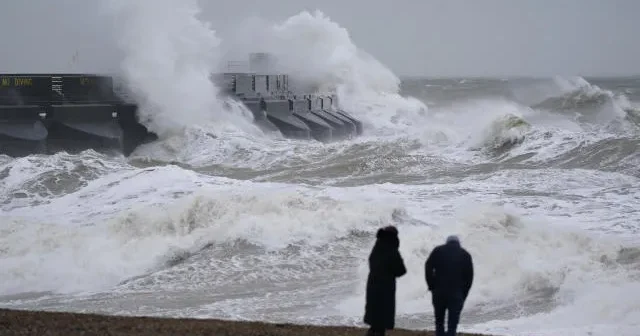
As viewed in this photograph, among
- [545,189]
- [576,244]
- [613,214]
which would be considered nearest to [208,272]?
[576,244]

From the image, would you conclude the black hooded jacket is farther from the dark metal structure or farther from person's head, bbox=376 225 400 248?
the dark metal structure

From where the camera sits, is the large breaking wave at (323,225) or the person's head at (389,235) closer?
the person's head at (389,235)

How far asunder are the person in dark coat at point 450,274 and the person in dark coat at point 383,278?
0.71ft

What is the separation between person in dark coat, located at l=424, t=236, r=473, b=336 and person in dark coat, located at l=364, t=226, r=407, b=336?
0.71ft

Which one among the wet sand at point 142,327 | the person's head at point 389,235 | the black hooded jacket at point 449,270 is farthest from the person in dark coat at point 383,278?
the wet sand at point 142,327

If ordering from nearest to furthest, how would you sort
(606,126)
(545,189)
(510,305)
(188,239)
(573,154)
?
1. (510,305)
2. (188,239)
3. (545,189)
4. (573,154)
5. (606,126)

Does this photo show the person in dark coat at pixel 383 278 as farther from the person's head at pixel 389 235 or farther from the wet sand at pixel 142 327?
the wet sand at pixel 142 327

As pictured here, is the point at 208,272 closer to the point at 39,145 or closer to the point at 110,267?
the point at 110,267

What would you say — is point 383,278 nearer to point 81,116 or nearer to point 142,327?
point 142,327

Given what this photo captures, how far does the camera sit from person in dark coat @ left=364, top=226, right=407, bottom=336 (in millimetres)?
6128

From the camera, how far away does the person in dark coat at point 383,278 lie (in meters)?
6.13

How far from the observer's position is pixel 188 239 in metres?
13.5

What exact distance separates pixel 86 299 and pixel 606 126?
2901cm

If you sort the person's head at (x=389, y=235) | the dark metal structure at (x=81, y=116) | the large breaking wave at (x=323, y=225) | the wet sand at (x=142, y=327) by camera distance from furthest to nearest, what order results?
1. the dark metal structure at (x=81, y=116)
2. the large breaking wave at (x=323, y=225)
3. the wet sand at (x=142, y=327)
4. the person's head at (x=389, y=235)
